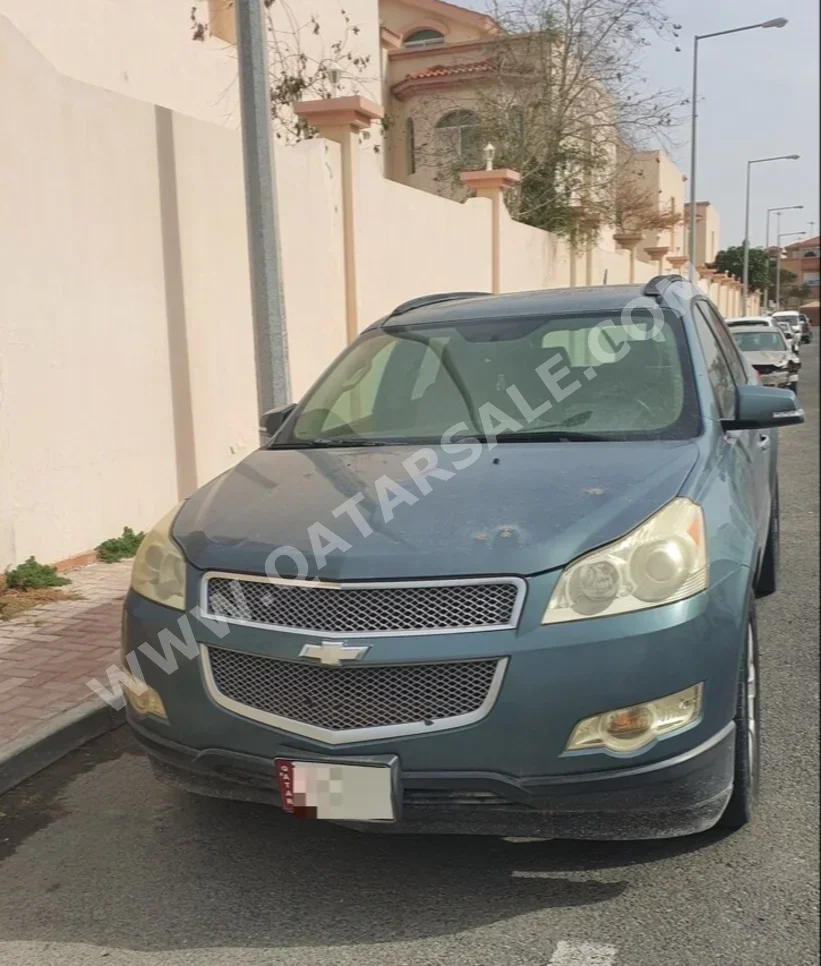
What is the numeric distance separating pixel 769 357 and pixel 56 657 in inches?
538

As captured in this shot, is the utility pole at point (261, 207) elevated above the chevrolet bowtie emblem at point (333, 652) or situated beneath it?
elevated above

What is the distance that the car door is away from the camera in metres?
3.66

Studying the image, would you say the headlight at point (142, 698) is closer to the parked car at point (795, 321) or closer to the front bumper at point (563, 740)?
the front bumper at point (563, 740)

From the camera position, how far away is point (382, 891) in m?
2.82

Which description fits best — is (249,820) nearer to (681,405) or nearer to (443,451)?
(443,451)

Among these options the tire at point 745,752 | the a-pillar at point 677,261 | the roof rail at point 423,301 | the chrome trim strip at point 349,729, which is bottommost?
the tire at point 745,752

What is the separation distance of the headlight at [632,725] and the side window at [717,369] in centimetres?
145

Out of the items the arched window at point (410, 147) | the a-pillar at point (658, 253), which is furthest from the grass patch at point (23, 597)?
the a-pillar at point (658, 253)

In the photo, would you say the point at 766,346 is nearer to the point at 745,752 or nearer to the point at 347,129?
the point at 347,129

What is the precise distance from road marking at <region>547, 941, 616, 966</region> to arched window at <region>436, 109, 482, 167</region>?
18.3 m

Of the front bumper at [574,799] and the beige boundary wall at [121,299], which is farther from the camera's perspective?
the beige boundary wall at [121,299]

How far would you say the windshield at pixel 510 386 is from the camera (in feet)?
11.8

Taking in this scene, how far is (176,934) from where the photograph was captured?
269 cm

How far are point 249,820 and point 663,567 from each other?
5.52 ft
